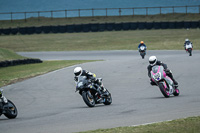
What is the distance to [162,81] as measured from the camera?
12.1 meters

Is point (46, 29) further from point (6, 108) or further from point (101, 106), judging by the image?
point (6, 108)

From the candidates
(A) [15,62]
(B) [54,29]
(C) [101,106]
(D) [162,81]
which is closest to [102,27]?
(B) [54,29]

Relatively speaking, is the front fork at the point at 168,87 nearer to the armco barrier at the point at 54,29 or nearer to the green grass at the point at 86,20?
the armco barrier at the point at 54,29

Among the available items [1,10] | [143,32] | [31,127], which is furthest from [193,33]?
[1,10]

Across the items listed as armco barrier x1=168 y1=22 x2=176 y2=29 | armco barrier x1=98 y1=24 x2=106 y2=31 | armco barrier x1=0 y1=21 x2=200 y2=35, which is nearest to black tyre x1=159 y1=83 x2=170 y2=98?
armco barrier x1=168 y1=22 x2=176 y2=29

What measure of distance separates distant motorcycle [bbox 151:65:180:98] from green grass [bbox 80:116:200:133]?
436cm

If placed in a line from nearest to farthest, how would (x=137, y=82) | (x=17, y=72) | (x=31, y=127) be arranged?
(x=31, y=127) → (x=137, y=82) → (x=17, y=72)

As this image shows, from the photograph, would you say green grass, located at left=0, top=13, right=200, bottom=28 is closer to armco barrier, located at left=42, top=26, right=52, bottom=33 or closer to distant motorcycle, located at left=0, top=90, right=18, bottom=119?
armco barrier, located at left=42, top=26, right=52, bottom=33

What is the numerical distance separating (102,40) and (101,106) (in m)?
37.9

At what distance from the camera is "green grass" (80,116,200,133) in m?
6.98

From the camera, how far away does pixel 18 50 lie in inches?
1764

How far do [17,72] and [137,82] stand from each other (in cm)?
781

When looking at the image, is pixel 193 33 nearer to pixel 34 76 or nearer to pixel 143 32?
pixel 143 32

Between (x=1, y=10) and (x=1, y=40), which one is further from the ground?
(x=1, y=10)
